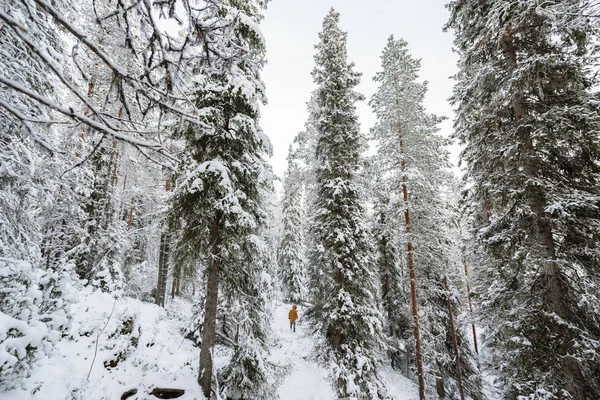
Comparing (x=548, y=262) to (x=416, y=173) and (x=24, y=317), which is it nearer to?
(x=416, y=173)

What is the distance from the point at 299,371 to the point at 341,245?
7370mm

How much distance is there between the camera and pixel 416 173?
10969 mm

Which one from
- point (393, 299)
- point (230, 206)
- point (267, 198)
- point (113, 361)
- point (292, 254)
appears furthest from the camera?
point (292, 254)

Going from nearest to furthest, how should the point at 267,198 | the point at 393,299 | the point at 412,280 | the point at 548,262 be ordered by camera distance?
Result: the point at 548,262, the point at 267,198, the point at 412,280, the point at 393,299

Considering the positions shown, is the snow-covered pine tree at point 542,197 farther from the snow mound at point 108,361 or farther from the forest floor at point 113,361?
the snow mound at point 108,361

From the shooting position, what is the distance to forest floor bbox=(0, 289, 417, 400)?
14.4 feet

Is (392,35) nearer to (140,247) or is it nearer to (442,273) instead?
(442,273)

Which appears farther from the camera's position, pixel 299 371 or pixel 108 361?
pixel 299 371

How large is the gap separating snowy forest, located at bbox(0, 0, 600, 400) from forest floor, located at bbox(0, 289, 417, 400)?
0.05 metres

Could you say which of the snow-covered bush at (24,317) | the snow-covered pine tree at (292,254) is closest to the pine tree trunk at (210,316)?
the snow-covered bush at (24,317)

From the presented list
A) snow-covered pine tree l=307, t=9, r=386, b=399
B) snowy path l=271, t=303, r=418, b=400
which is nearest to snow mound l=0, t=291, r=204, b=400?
snowy path l=271, t=303, r=418, b=400

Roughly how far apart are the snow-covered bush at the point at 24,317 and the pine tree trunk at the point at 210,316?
132 inches

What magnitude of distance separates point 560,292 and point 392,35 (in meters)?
12.0

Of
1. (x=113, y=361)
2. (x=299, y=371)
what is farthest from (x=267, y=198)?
(x=299, y=371)
